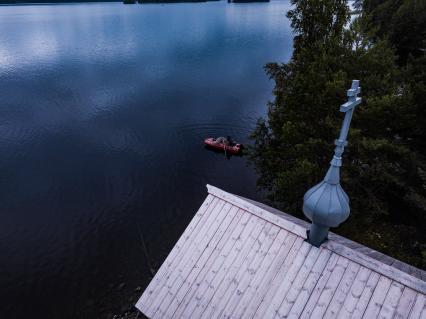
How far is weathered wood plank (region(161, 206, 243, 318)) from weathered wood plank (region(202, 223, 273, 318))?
0.72 m

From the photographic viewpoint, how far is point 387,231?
2036cm

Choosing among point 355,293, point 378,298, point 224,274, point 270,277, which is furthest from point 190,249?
point 378,298

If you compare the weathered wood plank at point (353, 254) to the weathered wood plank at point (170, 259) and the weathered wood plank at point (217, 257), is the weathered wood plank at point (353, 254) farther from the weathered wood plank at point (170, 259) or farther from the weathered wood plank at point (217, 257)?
the weathered wood plank at point (170, 259)

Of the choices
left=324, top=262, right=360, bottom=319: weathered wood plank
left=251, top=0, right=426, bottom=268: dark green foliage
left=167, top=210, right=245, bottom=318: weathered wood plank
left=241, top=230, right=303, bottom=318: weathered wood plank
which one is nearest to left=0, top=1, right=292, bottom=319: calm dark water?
left=251, top=0, right=426, bottom=268: dark green foliage

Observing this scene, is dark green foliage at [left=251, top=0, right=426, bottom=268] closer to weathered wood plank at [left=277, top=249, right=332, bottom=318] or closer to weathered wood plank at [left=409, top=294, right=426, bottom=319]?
weathered wood plank at [left=277, top=249, right=332, bottom=318]

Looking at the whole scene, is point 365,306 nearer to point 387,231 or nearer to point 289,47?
point 387,231

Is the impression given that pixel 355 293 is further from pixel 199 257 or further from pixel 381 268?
pixel 199 257

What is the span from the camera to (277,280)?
8.16 m

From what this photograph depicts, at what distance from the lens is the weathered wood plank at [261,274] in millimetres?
8219

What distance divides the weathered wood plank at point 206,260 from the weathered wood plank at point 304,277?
2410mm

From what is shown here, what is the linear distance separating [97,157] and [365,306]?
3294 cm

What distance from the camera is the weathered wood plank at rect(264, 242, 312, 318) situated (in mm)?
7867

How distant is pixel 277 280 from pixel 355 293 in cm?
195

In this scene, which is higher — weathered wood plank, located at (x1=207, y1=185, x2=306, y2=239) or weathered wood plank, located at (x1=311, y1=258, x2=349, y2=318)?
weathered wood plank, located at (x1=207, y1=185, x2=306, y2=239)
